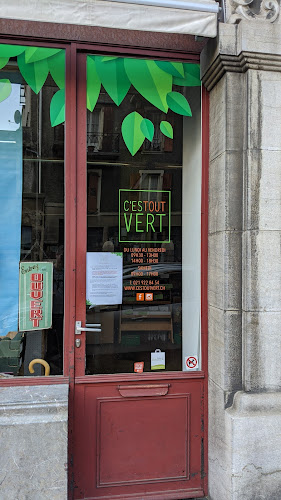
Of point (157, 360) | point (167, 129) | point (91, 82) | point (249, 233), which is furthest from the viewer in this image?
point (167, 129)

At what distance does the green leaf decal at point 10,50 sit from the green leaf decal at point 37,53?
60mm

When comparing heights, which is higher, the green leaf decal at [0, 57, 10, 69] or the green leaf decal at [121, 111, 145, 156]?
the green leaf decal at [0, 57, 10, 69]

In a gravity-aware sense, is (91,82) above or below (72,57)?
below

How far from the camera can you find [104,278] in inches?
141

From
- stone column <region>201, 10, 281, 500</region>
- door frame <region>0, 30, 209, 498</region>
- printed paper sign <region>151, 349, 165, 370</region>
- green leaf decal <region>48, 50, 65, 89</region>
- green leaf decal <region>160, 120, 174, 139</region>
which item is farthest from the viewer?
green leaf decal <region>160, 120, 174, 139</region>

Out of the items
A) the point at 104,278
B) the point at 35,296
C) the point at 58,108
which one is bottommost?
the point at 35,296

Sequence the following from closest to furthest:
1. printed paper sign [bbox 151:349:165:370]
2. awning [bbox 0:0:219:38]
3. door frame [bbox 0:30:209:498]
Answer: awning [bbox 0:0:219:38] → door frame [bbox 0:30:209:498] → printed paper sign [bbox 151:349:165:370]

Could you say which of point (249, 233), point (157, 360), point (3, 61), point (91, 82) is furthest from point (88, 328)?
point (3, 61)

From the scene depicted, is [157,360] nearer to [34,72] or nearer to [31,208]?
[31,208]

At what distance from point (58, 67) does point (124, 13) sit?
860 mm

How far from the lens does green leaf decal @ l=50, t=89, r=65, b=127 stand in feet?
11.6

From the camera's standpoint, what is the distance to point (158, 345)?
12.2 feet

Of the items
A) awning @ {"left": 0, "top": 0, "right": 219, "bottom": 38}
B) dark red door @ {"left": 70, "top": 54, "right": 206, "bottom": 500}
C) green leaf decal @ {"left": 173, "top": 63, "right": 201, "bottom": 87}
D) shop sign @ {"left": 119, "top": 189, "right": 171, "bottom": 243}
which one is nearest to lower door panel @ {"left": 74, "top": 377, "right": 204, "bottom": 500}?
dark red door @ {"left": 70, "top": 54, "right": 206, "bottom": 500}

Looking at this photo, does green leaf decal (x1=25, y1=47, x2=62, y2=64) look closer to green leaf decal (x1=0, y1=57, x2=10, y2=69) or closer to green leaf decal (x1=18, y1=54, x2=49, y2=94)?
green leaf decal (x1=18, y1=54, x2=49, y2=94)
